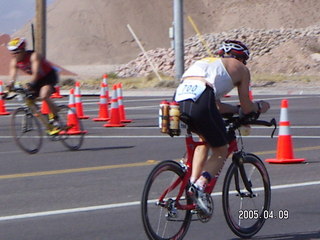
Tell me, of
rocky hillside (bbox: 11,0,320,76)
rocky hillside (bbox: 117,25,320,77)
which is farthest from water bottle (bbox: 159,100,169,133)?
rocky hillside (bbox: 11,0,320,76)

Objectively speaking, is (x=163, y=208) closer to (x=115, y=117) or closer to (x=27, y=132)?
(x=27, y=132)

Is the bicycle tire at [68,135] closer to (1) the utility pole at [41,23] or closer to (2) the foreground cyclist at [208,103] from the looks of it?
(2) the foreground cyclist at [208,103]

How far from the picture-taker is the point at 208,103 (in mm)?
7785

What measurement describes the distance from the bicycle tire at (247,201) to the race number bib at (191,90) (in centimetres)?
86

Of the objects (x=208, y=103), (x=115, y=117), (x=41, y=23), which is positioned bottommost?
(x=115, y=117)

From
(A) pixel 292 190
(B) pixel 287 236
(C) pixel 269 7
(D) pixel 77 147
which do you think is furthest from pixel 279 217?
(C) pixel 269 7

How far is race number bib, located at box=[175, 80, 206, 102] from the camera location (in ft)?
25.5

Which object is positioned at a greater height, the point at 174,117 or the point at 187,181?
the point at 174,117

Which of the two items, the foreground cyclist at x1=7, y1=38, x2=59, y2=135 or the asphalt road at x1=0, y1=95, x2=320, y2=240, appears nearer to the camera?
the asphalt road at x1=0, y1=95, x2=320, y2=240

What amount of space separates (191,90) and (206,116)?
25 centimetres

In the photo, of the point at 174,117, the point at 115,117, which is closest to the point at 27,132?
the point at 115,117

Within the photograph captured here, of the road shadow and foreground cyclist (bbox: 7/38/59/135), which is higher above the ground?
foreground cyclist (bbox: 7/38/59/135)

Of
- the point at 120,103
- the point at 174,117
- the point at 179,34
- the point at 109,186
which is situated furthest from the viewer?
the point at 179,34

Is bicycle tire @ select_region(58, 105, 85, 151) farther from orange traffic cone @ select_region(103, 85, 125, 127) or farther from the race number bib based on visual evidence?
the race number bib
